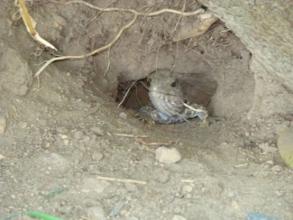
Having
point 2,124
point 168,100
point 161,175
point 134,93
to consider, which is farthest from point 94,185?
point 134,93

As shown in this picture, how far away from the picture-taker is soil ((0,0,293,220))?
3.14m

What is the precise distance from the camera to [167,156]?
347 cm

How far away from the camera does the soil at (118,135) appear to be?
314 centimetres

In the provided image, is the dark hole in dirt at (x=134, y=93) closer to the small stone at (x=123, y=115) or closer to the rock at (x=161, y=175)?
the small stone at (x=123, y=115)

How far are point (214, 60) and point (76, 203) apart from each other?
214cm

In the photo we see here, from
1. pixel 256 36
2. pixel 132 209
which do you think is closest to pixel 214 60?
pixel 256 36

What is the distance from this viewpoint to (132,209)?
309cm

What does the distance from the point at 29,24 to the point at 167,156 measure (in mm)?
1137

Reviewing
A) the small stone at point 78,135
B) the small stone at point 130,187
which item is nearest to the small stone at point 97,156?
the small stone at point 78,135

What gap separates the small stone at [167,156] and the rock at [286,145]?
633 mm

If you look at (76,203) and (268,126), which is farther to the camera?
(268,126)

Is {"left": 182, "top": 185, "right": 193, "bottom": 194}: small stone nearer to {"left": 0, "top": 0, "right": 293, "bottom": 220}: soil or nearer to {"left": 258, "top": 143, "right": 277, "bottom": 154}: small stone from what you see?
{"left": 0, "top": 0, "right": 293, "bottom": 220}: soil

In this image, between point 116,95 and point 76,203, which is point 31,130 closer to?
point 76,203

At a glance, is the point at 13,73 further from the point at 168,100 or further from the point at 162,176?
the point at 168,100
